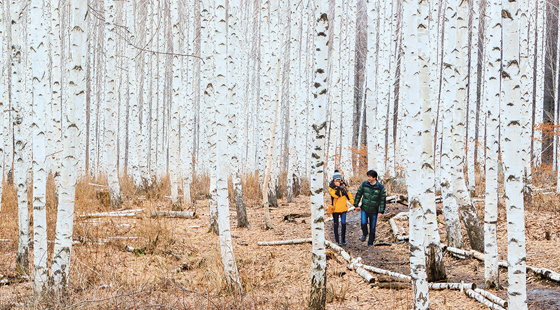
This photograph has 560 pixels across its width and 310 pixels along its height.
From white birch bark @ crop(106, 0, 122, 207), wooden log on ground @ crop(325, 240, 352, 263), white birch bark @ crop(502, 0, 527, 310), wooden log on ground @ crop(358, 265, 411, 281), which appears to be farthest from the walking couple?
white birch bark @ crop(106, 0, 122, 207)

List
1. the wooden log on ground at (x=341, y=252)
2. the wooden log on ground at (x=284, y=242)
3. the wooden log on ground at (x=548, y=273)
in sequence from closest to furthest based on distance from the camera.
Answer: the wooden log on ground at (x=548, y=273) < the wooden log on ground at (x=341, y=252) < the wooden log on ground at (x=284, y=242)

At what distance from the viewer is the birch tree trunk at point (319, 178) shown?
13.4ft

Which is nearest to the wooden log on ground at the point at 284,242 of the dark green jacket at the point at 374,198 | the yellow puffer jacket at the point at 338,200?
the yellow puffer jacket at the point at 338,200

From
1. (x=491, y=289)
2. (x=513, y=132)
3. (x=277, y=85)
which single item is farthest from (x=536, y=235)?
(x=277, y=85)

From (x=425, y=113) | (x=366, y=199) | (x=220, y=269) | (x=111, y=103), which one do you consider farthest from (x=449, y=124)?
(x=111, y=103)

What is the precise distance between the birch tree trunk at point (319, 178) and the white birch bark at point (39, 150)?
2.80m

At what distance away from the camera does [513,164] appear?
328 centimetres

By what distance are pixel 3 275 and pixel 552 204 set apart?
434 inches

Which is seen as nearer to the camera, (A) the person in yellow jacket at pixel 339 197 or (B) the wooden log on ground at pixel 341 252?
(B) the wooden log on ground at pixel 341 252

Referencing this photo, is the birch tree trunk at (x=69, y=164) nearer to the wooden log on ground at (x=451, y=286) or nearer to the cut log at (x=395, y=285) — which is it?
the cut log at (x=395, y=285)

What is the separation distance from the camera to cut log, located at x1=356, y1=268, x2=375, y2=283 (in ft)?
17.3

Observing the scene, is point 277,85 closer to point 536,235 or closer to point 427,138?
point 427,138

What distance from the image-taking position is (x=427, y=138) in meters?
4.39

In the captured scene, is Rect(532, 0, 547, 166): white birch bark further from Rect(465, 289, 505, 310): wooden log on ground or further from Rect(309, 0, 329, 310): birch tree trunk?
Rect(309, 0, 329, 310): birch tree trunk
